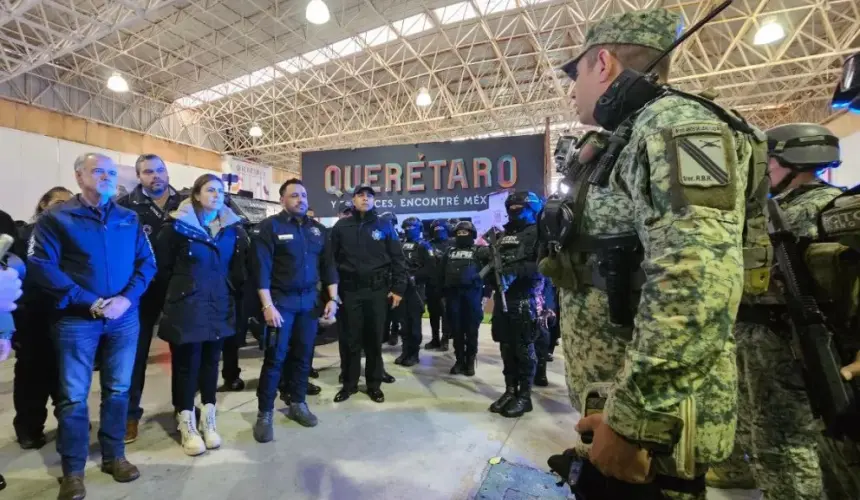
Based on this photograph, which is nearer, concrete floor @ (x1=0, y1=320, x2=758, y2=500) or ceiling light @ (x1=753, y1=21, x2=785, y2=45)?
concrete floor @ (x1=0, y1=320, x2=758, y2=500)

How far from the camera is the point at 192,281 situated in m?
2.58

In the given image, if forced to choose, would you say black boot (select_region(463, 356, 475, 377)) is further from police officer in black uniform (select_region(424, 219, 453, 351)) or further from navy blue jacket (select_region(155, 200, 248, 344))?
navy blue jacket (select_region(155, 200, 248, 344))

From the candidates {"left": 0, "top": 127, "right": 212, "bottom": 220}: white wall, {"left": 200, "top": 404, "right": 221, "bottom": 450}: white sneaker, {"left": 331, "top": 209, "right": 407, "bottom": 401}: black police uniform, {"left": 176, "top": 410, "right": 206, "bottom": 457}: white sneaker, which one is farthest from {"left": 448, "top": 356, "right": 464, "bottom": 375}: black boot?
{"left": 0, "top": 127, "right": 212, "bottom": 220}: white wall

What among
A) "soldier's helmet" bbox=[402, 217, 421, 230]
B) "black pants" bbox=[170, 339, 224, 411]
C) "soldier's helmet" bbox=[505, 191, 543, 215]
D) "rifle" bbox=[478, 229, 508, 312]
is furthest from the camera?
"soldier's helmet" bbox=[402, 217, 421, 230]

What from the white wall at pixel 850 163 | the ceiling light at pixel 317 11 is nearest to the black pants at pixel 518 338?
the ceiling light at pixel 317 11

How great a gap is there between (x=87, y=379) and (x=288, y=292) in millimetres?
1169

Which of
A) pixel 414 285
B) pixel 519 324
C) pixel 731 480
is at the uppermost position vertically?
pixel 414 285

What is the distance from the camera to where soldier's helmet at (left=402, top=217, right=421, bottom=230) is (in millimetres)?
5996

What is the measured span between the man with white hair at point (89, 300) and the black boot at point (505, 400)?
238 cm

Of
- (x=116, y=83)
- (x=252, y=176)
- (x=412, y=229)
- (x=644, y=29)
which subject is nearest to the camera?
(x=644, y=29)

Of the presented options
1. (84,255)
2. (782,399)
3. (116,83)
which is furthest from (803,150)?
(116,83)

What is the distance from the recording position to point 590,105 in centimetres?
131

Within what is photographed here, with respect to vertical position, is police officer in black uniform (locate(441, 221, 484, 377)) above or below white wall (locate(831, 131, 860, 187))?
below

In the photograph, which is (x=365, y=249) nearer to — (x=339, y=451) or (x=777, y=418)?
(x=339, y=451)
